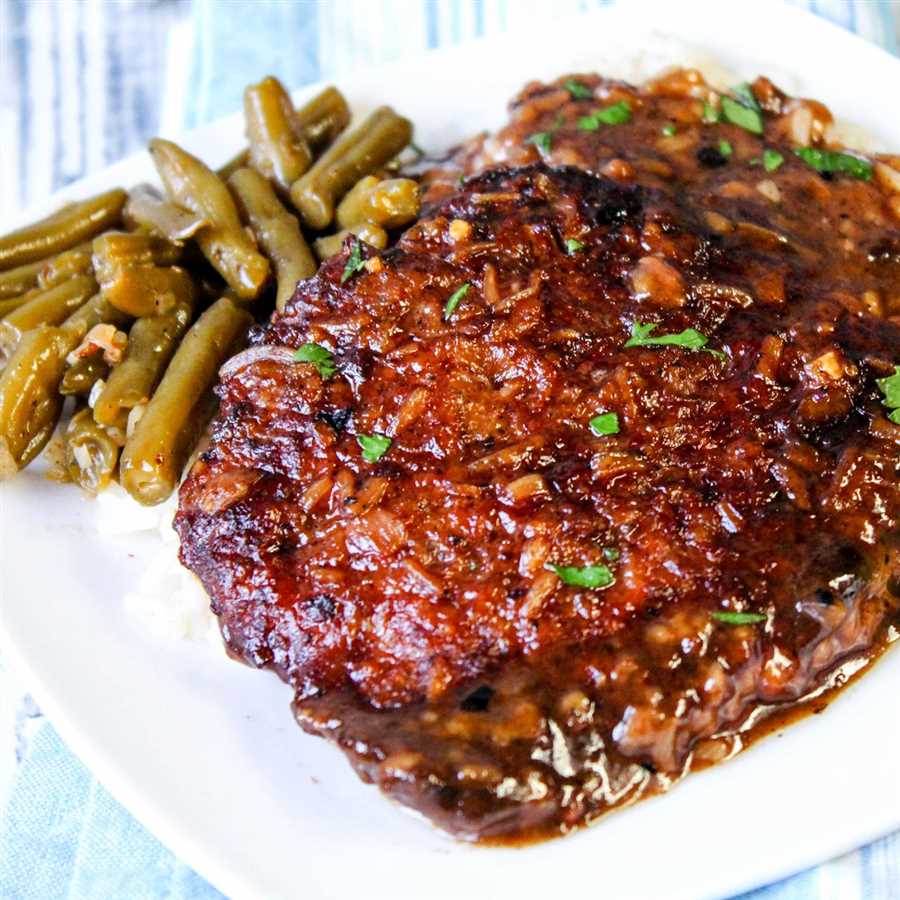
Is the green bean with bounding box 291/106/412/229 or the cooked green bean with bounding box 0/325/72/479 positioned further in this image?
the green bean with bounding box 291/106/412/229

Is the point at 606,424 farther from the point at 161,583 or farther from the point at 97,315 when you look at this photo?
the point at 97,315

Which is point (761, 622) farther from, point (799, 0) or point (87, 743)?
point (799, 0)

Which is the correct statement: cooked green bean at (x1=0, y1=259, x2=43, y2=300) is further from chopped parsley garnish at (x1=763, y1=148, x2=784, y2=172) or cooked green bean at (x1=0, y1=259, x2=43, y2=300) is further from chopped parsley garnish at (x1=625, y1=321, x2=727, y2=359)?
chopped parsley garnish at (x1=763, y1=148, x2=784, y2=172)

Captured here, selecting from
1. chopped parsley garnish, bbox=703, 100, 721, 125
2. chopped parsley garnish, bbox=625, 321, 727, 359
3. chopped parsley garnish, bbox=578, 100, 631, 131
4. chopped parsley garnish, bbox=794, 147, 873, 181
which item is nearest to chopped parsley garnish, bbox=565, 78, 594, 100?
chopped parsley garnish, bbox=578, 100, 631, 131

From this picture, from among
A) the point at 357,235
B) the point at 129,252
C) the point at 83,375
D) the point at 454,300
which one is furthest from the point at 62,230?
the point at 454,300

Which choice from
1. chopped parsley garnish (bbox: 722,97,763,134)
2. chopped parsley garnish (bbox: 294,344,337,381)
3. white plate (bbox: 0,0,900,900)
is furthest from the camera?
chopped parsley garnish (bbox: 722,97,763,134)

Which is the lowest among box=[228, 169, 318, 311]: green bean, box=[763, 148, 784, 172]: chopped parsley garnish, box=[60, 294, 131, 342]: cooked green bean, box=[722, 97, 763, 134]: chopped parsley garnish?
box=[60, 294, 131, 342]: cooked green bean
